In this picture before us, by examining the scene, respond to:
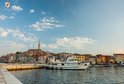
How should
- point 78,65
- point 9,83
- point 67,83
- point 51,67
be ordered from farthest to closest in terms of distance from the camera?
point 51,67, point 78,65, point 67,83, point 9,83

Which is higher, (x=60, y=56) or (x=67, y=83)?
(x=60, y=56)

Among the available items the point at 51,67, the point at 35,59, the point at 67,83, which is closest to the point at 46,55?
the point at 35,59

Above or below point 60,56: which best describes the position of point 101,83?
below

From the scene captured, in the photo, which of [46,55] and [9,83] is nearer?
[9,83]

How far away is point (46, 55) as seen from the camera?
17650 centimetres

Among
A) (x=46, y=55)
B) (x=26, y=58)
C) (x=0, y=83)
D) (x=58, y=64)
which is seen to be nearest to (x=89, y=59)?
(x=46, y=55)

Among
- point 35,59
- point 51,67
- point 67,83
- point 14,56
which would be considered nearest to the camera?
point 67,83

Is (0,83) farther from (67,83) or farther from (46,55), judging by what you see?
(46,55)

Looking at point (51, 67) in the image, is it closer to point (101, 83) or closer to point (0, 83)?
point (101, 83)

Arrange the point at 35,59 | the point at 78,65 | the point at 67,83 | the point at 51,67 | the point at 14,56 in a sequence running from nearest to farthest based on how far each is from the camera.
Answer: the point at 67,83 < the point at 78,65 < the point at 51,67 < the point at 35,59 < the point at 14,56

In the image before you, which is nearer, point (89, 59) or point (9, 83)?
point (9, 83)

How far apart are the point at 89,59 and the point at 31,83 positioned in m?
162

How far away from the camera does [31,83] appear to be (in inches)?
1495

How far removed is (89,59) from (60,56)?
31206mm
